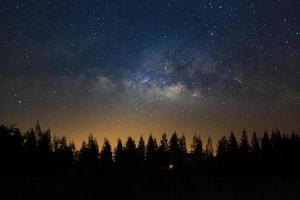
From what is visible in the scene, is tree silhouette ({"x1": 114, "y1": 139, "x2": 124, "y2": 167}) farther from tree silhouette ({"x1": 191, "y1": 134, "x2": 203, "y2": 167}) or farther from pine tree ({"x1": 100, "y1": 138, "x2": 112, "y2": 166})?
tree silhouette ({"x1": 191, "y1": 134, "x2": 203, "y2": 167})

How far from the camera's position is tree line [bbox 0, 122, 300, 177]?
5876 centimetres

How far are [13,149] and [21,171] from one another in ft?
15.3

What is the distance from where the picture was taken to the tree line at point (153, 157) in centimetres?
5876

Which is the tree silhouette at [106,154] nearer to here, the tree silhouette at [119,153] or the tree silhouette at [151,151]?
the tree silhouette at [119,153]

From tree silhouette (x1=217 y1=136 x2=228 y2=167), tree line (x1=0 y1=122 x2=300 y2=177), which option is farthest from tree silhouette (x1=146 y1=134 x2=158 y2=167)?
tree silhouette (x1=217 y1=136 x2=228 y2=167)

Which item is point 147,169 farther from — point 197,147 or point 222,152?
point 197,147

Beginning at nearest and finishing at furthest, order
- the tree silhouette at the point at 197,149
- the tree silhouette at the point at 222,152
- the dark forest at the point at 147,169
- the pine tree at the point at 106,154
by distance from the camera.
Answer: the dark forest at the point at 147,169 < the tree silhouette at the point at 222,152 < the pine tree at the point at 106,154 < the tree silhouette at the point at 197,149

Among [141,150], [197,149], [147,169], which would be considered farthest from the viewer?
[197,149]

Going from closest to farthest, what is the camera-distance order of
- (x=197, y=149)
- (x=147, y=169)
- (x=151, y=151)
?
(x=147, y=169) → (x=151, y=151) → (x=197, y=149)

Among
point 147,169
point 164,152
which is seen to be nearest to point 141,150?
point 164,152

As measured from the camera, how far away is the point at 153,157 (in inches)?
3656

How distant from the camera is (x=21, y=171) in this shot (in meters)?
49.5

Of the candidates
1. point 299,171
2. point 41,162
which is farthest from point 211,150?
point 41,162

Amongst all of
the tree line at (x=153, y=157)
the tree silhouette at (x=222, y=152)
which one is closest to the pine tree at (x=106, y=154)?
the tree line at (x=153, y=157)
